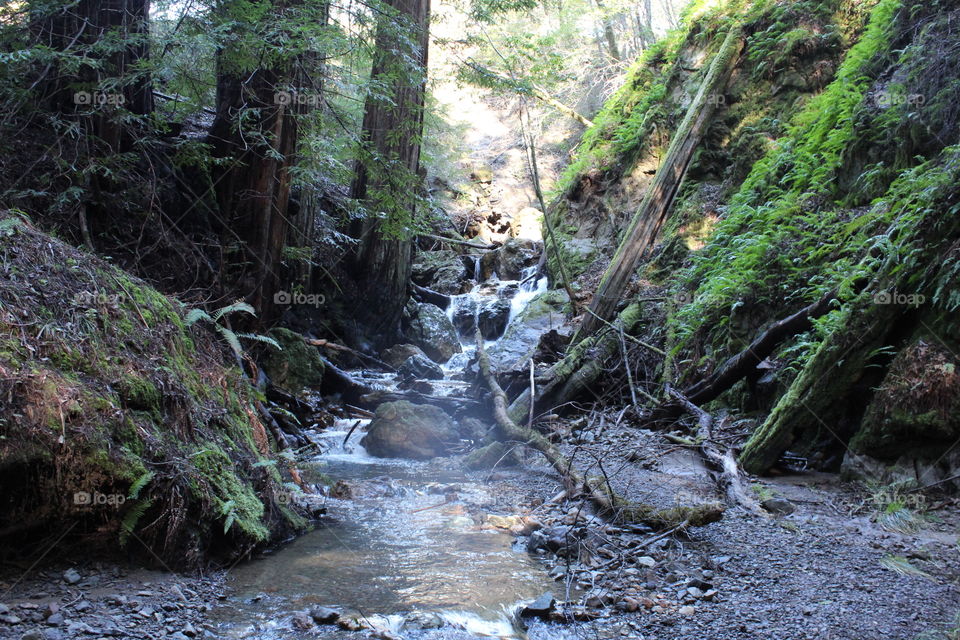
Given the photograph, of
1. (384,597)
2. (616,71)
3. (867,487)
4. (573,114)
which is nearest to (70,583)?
(384,597)

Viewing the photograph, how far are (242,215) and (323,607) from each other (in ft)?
16.1

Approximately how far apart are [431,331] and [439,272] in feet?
15.1

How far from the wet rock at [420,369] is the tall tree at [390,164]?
1.19 m

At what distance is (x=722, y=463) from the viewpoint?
5152mm

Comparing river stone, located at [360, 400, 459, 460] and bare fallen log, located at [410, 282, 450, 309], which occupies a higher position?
bare fallen log, located at [410, 282, 450, 309]

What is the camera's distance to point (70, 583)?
2.78m

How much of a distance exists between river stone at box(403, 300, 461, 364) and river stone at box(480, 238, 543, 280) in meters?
3.98

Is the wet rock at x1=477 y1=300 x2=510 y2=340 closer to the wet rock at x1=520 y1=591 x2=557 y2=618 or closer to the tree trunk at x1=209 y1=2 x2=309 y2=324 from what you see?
the tree trunk at x1=209 y1=2 x2=309 y2=324

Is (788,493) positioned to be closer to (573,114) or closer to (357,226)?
(357,226)

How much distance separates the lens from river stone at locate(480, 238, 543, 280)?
1730cm

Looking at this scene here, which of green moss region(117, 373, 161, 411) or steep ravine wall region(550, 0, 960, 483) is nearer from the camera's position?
green moss region(117, 373, 161, 411)

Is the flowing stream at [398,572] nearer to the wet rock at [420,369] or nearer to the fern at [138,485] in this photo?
the fern at [138,485]

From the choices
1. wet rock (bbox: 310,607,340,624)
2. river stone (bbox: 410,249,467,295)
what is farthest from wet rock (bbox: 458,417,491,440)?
river stone (bbox: 410,249,467,295)

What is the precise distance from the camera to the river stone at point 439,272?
669 inches
